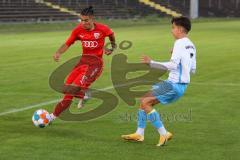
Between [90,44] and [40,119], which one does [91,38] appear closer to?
[90,44]

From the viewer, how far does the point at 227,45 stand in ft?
98.5

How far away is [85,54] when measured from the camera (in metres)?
11.6

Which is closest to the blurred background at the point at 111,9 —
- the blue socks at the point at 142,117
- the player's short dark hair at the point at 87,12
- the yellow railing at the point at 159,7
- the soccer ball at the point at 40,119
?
the yellow railing at the point at 159,7

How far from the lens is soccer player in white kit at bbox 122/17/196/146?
27.3 ft

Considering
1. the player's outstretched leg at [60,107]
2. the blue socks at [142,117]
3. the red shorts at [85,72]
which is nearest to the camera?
the blue socks at [142,117]

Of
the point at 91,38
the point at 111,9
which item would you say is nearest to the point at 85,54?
the point at 91,38

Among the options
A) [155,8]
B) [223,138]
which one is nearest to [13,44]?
[223,138]

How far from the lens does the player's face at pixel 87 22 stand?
10.6m

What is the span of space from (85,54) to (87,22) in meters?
0.95

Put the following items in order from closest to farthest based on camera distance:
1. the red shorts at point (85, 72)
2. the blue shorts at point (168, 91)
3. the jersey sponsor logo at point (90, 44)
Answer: the blue shorts at point (168, 91) < the red shorts at point (85, 72) < the jersey sponsor logo at point (90, 44)

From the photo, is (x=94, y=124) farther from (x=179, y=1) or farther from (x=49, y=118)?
(x=179, y=1)

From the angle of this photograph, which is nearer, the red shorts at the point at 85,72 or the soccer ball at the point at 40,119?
the soccer ball at the point at 40,119

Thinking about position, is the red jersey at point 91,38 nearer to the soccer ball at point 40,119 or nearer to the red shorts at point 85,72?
the red shorts at point 85,72

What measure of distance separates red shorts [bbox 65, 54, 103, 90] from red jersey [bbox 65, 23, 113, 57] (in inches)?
5.5
